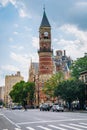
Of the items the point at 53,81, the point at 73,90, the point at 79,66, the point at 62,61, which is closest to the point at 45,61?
the point at 62,61

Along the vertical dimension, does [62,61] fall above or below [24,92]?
above

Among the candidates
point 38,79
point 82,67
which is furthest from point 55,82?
point 38,79

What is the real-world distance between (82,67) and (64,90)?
14716 mm

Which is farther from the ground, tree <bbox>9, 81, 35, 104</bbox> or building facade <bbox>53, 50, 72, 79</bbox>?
building facade <bbox>53, 50, 72, 79</bbox>

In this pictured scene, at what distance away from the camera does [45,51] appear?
427 feet

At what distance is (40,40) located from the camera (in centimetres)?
13288

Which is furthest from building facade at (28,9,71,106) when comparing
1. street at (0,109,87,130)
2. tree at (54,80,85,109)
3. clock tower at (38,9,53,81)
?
street at (0,109,87,130)

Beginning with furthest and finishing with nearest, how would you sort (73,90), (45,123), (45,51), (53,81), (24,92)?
1. (24,92)
2. (45,51)
3. (53,81)
4. (73,90)
5. (45,123)

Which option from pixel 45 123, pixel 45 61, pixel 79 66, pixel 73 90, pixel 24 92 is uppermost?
pixel 45 61

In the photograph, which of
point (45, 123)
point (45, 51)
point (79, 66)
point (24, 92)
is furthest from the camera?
point (24, 92)

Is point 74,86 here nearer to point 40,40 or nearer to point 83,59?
point 83,59

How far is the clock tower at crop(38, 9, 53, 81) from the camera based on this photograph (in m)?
130

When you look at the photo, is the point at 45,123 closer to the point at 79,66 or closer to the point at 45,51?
the point at 79,66

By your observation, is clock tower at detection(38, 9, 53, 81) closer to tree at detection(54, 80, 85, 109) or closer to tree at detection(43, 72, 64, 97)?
tree at detection(43, 72, 64, 97)
